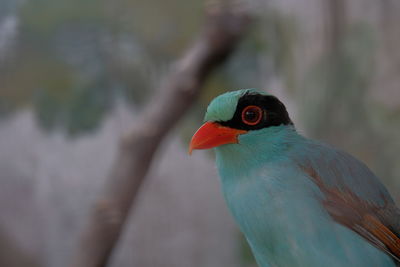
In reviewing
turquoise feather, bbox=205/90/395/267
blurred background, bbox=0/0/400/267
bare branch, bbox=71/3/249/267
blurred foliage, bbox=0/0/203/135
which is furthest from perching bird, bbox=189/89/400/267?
blurred foliage, bbox=0/0/203/135

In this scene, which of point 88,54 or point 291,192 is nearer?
point 291,192

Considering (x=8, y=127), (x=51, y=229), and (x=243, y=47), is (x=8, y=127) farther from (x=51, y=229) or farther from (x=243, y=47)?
(x=243, y=47)

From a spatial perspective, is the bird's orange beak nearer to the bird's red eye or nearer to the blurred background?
the bird's red eye

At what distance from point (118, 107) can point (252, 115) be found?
1.09 meters

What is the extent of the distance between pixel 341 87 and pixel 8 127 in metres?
1.05

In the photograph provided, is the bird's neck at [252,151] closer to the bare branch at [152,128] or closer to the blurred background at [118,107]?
the bare branch at [152,128]

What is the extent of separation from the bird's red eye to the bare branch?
2.48 ft

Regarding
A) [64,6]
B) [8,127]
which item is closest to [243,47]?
[64,6]

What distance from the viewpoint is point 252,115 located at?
620 millimetres

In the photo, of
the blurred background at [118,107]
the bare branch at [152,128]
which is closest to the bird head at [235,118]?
the bare branch at [152,128]

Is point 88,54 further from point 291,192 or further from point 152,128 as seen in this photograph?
point 291,192

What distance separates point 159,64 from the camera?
162 cm

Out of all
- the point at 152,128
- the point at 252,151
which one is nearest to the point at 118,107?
the point at 152,128

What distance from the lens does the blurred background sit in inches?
62.9
